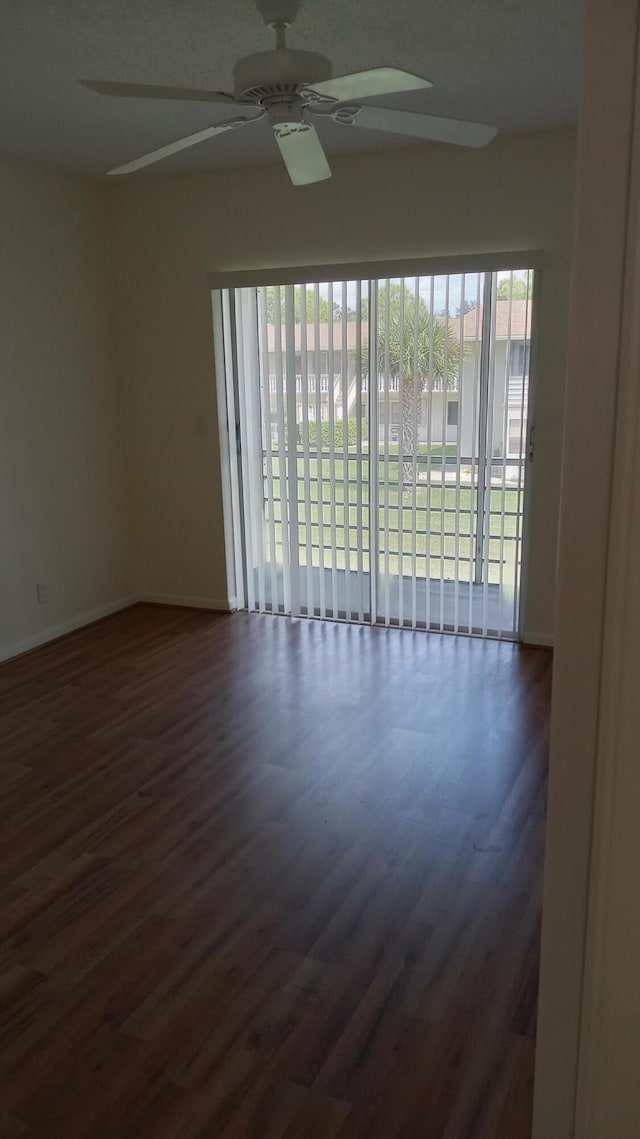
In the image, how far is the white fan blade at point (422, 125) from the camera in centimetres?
259

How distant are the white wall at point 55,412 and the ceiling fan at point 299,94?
2.02 meters

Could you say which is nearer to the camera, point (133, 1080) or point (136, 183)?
point (133, 1080)

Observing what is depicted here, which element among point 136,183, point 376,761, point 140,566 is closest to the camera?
point 376,761

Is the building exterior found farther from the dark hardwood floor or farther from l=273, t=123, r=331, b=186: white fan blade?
l=273, t=123, r=331, b=186: white fan blade

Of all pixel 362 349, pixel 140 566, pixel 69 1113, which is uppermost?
pixel 362 349

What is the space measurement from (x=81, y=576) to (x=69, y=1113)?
371cm

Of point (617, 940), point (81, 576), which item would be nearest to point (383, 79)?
point (617, 940)

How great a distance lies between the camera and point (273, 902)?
8.07 ft

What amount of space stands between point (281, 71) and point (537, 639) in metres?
3.22

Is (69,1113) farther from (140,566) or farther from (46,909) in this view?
(140,566)

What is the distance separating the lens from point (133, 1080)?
73.2 inches

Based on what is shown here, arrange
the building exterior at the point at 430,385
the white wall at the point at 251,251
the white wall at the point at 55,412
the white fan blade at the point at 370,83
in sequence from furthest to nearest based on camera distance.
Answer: the white wall at the point at 55,412, the building exterior at the point at 430,385, the white wall at the point at 251,251, the white fan blade at the point at 370,83

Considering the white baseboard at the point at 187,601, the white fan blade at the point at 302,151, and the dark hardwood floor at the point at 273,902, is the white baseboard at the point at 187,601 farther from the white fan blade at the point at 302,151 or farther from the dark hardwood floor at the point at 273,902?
the white fan blade at the point at 302,151

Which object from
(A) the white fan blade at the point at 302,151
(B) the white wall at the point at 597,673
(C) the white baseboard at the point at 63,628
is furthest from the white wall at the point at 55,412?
(B) the white wall at the point at 597,673
